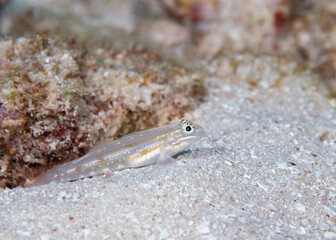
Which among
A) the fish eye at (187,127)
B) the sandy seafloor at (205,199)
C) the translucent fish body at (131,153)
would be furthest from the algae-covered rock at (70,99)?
the fish eye at (187,127)

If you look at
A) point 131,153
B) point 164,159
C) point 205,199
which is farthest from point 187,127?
point 205,199

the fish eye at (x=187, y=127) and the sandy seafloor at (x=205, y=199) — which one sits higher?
the fish eye at (x=187, y=127)

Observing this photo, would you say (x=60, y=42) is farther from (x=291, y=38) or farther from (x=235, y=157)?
(x=291, y=38)

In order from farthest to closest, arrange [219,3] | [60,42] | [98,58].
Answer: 1. [219,3]
2. [98,58]
3. [60,42]

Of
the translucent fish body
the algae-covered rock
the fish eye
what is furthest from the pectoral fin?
the algae-covered rock

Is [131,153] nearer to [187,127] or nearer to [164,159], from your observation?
[164,159]

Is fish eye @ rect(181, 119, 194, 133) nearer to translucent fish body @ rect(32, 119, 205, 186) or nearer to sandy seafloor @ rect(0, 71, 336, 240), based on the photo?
translucent fish body @ rect(32, 119, 205, 186)

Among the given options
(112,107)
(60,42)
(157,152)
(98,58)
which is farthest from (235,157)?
(60,42)

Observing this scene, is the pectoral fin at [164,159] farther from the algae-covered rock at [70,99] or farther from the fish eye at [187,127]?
the algae-covered rock at [70,99]

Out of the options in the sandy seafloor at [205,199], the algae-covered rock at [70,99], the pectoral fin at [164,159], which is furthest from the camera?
the algae-covered rock at [70,99]
